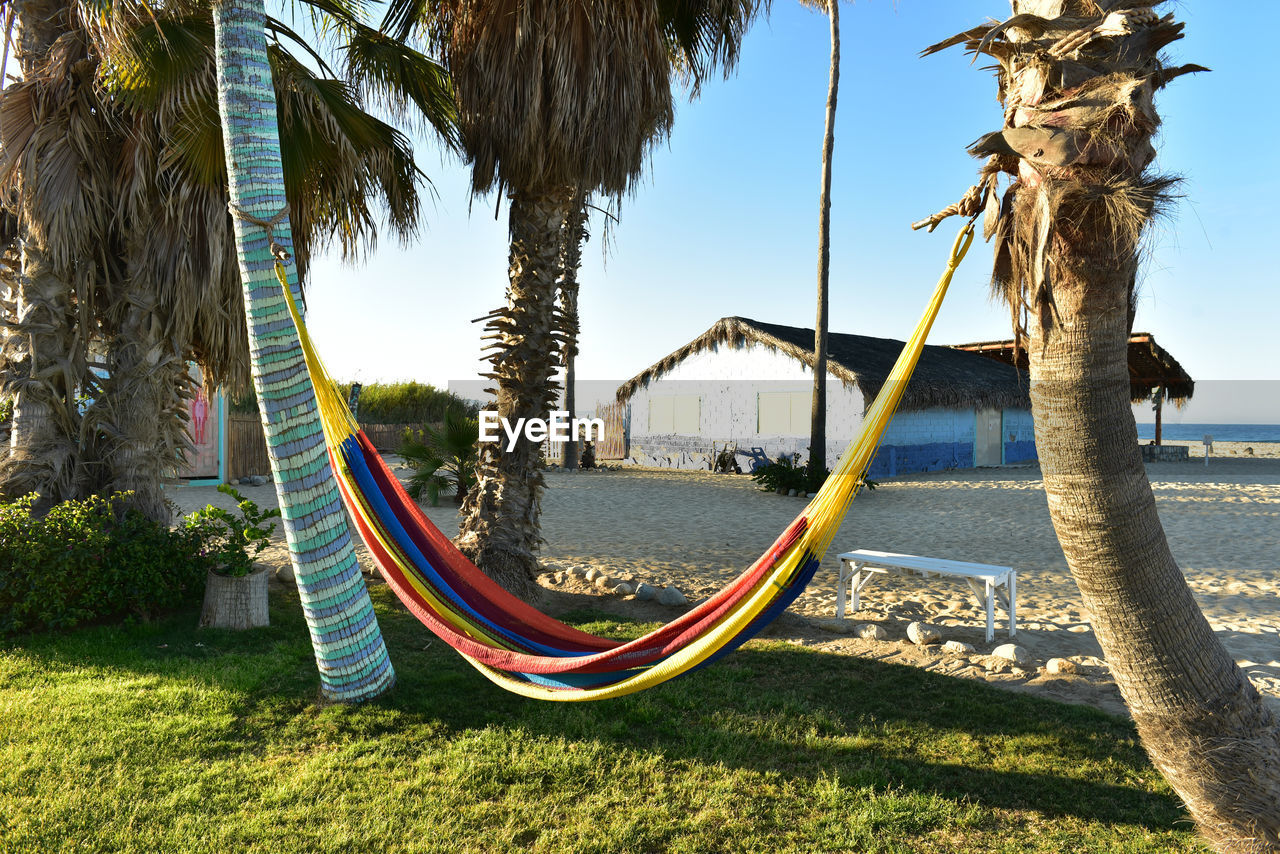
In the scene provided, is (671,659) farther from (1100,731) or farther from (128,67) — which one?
(128,67)

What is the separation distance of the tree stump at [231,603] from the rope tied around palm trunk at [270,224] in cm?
226

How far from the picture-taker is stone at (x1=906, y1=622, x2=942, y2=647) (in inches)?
172

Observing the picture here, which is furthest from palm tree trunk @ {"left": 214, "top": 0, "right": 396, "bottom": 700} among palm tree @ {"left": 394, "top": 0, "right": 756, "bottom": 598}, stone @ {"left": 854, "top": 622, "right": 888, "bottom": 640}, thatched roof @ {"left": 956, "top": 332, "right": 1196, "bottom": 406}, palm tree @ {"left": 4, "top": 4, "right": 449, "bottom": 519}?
thatched roof @ {"left": 956, "top": 332, "right": 1196, "bottom": 406}

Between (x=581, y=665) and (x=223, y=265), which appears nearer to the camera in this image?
(x=581, y=665)

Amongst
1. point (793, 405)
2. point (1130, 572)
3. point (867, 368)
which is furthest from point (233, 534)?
point (867, 368)

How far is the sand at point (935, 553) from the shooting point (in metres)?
4.28

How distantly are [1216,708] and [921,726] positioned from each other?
1.40m

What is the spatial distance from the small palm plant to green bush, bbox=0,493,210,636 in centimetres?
376

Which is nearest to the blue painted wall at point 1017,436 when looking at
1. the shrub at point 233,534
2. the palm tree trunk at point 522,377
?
the palm tree trunk at point 522,377

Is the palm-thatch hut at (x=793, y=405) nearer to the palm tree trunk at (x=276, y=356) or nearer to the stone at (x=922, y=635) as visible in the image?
the stone at (x=922, y=635)

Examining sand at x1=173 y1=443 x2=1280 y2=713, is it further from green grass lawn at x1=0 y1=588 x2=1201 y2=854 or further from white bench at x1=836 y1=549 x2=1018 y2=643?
green grass lawn at x1=0 y1=588 x2=1201 y2=854

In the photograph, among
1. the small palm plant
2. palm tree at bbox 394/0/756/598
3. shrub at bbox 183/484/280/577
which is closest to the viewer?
shrub at bbox 183/484/280/577

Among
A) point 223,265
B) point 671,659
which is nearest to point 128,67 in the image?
point 223,265

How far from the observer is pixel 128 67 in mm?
4012
